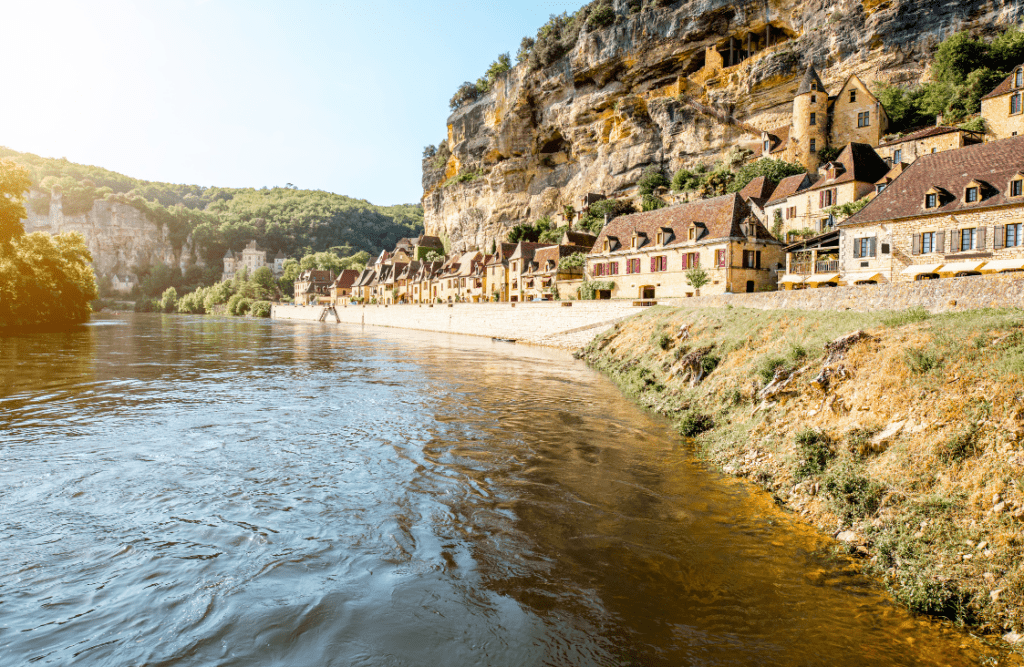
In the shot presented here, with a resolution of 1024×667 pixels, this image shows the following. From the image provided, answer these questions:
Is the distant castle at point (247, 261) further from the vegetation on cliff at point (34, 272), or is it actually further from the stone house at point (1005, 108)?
the stone house at point (1005, 108)

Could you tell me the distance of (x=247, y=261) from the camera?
576 ft

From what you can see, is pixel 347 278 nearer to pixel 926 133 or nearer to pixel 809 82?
pixel 809 82

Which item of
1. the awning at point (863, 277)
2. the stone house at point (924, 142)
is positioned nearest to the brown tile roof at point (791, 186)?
the stone house at point (924, 142)

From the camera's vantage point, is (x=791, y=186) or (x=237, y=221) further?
(x=237, y=221)

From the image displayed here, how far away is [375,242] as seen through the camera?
178875mm

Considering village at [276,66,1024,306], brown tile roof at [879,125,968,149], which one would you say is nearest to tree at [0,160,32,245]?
village at [276,66,1024,306]

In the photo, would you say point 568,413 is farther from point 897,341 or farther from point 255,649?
point 255,649

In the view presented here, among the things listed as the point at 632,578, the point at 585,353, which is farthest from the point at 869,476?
the point at 585,353

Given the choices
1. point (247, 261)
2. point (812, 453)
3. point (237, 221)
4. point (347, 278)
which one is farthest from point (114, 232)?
point (812, 453)

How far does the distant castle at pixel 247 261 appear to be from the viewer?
17375 centimetres

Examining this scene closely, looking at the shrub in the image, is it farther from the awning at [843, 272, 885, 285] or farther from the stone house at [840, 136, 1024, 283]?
the awning at [843, 272, 885, 285]

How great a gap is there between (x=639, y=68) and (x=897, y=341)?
73.6 metres

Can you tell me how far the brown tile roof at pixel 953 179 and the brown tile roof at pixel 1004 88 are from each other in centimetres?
2437

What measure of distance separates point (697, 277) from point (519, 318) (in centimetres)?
1583
